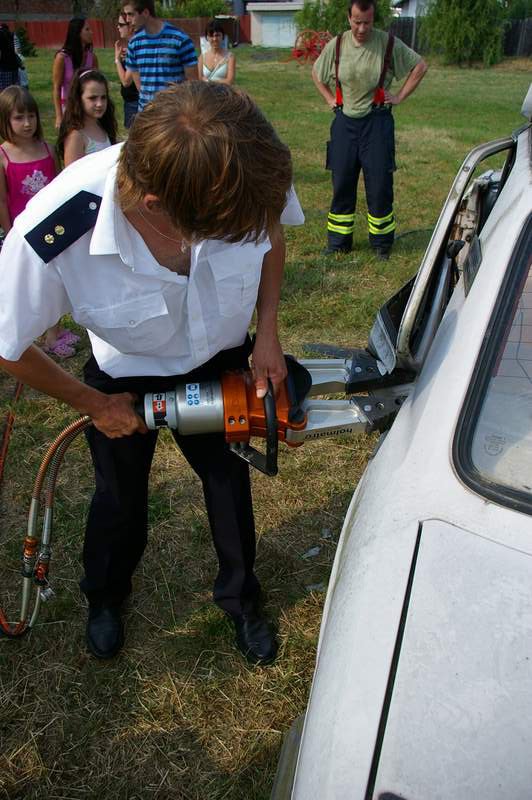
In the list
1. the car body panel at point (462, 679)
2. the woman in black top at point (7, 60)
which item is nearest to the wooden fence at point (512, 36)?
the woman in black top at point (7, 60)

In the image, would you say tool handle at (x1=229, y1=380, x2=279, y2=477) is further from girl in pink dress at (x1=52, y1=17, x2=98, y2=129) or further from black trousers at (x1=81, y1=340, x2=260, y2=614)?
girl in pink dress at (x1=52, y1=17, x2=98, y2=129)

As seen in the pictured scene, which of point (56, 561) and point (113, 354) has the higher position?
point (113, 354)

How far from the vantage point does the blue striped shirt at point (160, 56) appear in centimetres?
514

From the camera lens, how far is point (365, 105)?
5.17 metres

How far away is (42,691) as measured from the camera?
2.16 meters

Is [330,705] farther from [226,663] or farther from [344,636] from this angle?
[226,663]

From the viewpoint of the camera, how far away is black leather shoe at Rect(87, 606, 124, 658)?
225 cm

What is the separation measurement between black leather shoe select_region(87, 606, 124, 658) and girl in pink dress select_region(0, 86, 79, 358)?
2.37 m

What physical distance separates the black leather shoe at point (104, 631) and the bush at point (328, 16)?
29.6 metres

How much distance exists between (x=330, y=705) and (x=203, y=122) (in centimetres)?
104

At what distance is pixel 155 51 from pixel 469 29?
2554 centimetres

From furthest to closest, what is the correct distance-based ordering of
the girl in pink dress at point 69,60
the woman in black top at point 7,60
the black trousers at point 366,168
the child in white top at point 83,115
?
the woman in black top at point 7,60 < the girl in pink dress at point 69,60 < the black trousers at point 366,168 < the child in white top at point 83,115

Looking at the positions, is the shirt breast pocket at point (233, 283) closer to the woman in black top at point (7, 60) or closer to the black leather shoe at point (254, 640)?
the black leather shoe at point (254, 640)

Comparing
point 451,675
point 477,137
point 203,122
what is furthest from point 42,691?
point 477,137
